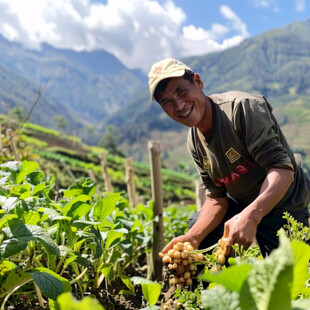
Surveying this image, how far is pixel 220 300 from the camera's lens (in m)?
0.60

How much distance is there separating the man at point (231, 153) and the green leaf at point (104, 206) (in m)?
0.35

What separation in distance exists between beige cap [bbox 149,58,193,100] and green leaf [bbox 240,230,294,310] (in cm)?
146

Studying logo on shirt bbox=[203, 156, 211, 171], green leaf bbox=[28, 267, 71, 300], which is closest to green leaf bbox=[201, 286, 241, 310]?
green leaf bbox=[28, 267, 71, 300]

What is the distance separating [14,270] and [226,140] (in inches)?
49.4

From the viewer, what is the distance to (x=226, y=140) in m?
2.01

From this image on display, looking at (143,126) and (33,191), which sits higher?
(143,126)

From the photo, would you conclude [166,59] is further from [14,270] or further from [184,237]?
[14,270]

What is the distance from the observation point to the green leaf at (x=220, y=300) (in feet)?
1.94

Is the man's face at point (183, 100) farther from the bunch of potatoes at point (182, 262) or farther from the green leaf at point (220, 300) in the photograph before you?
the green leaf at point (220, 300)

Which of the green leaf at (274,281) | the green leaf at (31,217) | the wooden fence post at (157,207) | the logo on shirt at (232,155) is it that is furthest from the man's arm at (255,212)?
the wooden fence post at (157,207)

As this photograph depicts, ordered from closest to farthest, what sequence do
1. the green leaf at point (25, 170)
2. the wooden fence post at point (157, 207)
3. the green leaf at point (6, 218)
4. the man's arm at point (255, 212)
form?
1. the green leaf at point (6, 218)
2. the man's arm at point (255, 212)
3. the green leaf at point (25, 170)
4. the wooden fence post at point (157, 207)

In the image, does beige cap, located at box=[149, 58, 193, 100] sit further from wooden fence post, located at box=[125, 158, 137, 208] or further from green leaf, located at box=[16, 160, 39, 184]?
wooden fence post, located at box=[125, 158, 137, 208]

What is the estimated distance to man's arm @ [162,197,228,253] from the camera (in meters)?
2.06

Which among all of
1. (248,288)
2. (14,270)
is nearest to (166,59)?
(14,270)
